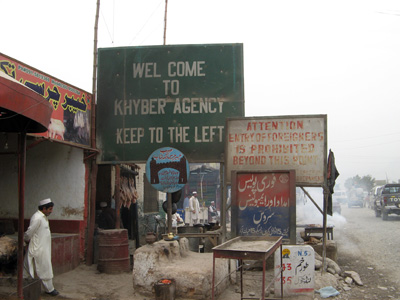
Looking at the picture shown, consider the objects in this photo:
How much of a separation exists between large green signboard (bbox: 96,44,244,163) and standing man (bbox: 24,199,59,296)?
10.4 feet

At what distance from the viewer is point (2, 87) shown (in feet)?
15.1

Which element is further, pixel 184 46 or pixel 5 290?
pixel 184 46

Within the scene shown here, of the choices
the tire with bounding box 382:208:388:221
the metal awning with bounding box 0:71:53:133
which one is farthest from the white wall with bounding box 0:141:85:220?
the tire with bounding box 382:208:388:221

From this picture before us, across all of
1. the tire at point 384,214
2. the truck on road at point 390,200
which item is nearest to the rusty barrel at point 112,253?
the truck on road at point 390,200

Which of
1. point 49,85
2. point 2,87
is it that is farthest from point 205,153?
point 2,87

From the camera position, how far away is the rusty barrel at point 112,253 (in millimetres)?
9359

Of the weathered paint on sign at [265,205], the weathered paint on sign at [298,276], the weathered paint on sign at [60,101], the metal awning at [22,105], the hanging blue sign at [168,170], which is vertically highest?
the weathered paint on sign at [60,101]

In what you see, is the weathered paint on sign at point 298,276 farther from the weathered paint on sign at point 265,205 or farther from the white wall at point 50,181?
the white wall at point 50,181

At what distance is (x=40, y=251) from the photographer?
745cm

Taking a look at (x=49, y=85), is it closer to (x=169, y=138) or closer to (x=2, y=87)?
(x=169, y=138)

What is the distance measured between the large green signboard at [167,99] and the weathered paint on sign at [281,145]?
3.50 feet

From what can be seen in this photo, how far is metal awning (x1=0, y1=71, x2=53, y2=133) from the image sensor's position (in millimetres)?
4672

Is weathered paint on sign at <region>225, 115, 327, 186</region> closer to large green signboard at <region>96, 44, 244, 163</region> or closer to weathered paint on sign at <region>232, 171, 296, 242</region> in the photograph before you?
weathered paint on sign at <region>232, 171, 296, 242</region>

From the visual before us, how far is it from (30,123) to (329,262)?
23.9ft
